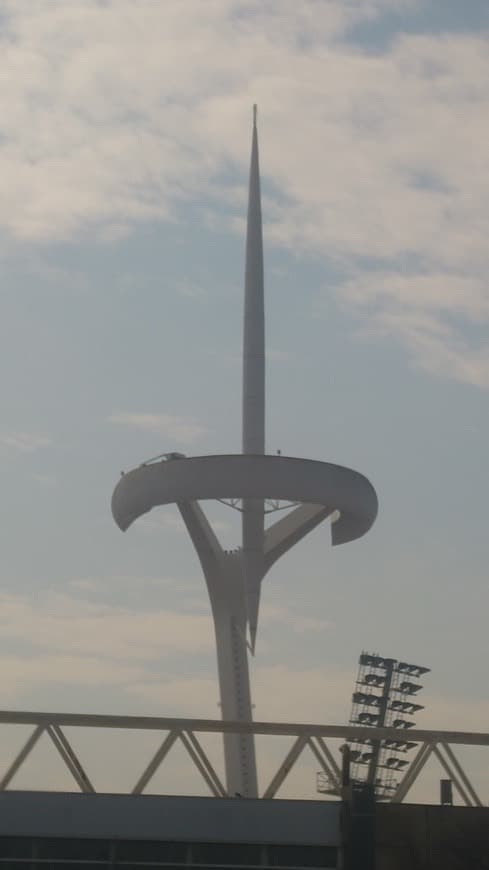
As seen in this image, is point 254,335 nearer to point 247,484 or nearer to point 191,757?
point 247,484

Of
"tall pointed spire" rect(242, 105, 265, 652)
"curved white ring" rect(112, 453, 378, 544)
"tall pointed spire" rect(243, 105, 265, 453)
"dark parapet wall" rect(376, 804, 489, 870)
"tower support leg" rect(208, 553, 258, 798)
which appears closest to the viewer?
"dark parapet wall" rect(376, 804, 489, 870)

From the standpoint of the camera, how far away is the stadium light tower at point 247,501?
243ft

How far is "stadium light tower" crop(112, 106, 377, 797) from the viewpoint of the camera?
74.1 meters

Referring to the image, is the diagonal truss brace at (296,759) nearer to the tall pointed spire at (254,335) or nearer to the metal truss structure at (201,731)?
the metal truss structure at (201,731)

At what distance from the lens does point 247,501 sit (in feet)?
254

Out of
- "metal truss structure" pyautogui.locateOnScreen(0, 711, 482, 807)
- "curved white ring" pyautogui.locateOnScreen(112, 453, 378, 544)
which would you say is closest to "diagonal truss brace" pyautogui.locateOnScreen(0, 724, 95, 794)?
"metal truss structure" pyautogui.locateOnScreen(0, 711, 482, 807)

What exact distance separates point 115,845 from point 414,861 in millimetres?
5397

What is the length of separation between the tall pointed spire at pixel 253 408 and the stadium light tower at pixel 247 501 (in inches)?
2.1

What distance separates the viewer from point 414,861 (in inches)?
1077

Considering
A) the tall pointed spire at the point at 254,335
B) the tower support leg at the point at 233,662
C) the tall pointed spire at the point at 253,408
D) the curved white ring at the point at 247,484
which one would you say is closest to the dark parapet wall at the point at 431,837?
the curved white ring at the point at 247,484

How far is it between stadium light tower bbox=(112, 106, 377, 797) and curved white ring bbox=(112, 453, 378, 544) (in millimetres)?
49

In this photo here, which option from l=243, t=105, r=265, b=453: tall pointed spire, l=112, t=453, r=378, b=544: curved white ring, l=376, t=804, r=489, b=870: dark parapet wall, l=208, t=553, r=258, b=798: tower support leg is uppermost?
l=243, t=105, r=265, b=453: tall pointed spire

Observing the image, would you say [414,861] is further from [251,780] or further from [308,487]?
[251,780]

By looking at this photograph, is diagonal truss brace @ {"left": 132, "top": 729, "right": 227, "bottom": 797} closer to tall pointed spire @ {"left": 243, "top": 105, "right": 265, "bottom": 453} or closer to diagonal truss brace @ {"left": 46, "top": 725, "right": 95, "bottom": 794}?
diagonal truss brace @ {"left": 46, "top": 725, "right": 95, "bottom": 794}
